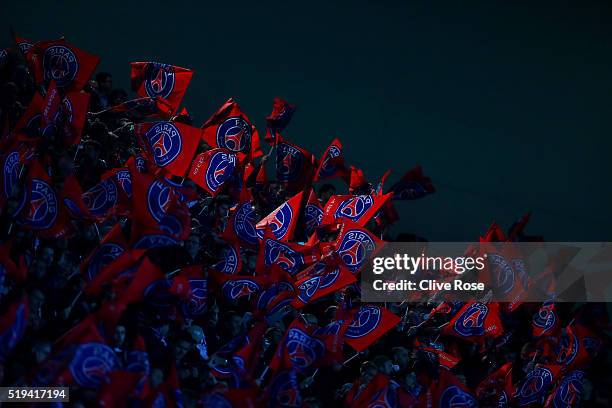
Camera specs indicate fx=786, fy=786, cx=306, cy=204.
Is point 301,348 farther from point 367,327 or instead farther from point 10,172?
point 10,172

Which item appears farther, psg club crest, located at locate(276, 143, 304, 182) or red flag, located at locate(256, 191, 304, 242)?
psg club crest, located at locate(276, 143, 304, 182)

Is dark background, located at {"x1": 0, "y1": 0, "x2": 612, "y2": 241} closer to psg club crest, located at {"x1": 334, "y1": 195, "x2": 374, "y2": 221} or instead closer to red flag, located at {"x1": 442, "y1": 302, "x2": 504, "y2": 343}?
psg club crest, located at {"x1": 334, "y1": 195, "x2": 374, "y2": 221}

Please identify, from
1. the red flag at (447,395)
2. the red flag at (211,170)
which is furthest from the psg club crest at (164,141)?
the red flag at (447,395)

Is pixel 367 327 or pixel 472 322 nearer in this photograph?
pixel 367 327

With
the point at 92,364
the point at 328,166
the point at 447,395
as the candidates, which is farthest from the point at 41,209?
the point at 328,166

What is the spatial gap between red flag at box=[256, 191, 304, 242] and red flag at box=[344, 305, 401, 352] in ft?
2.17

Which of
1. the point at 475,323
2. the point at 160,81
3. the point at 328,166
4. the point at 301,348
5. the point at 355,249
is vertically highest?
the point at 160,81

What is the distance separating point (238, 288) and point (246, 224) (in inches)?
18.2

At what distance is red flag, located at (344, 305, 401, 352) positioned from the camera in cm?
404

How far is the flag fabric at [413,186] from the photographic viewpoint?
563 cm

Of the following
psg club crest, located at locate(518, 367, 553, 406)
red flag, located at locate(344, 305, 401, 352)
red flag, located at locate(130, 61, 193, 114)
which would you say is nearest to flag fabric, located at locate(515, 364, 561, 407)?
psg club crest, located at locate(518, 367, 553, 406)

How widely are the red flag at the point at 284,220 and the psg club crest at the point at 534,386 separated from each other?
1587 millimetres

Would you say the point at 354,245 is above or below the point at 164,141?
below

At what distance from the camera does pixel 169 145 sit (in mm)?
4164
